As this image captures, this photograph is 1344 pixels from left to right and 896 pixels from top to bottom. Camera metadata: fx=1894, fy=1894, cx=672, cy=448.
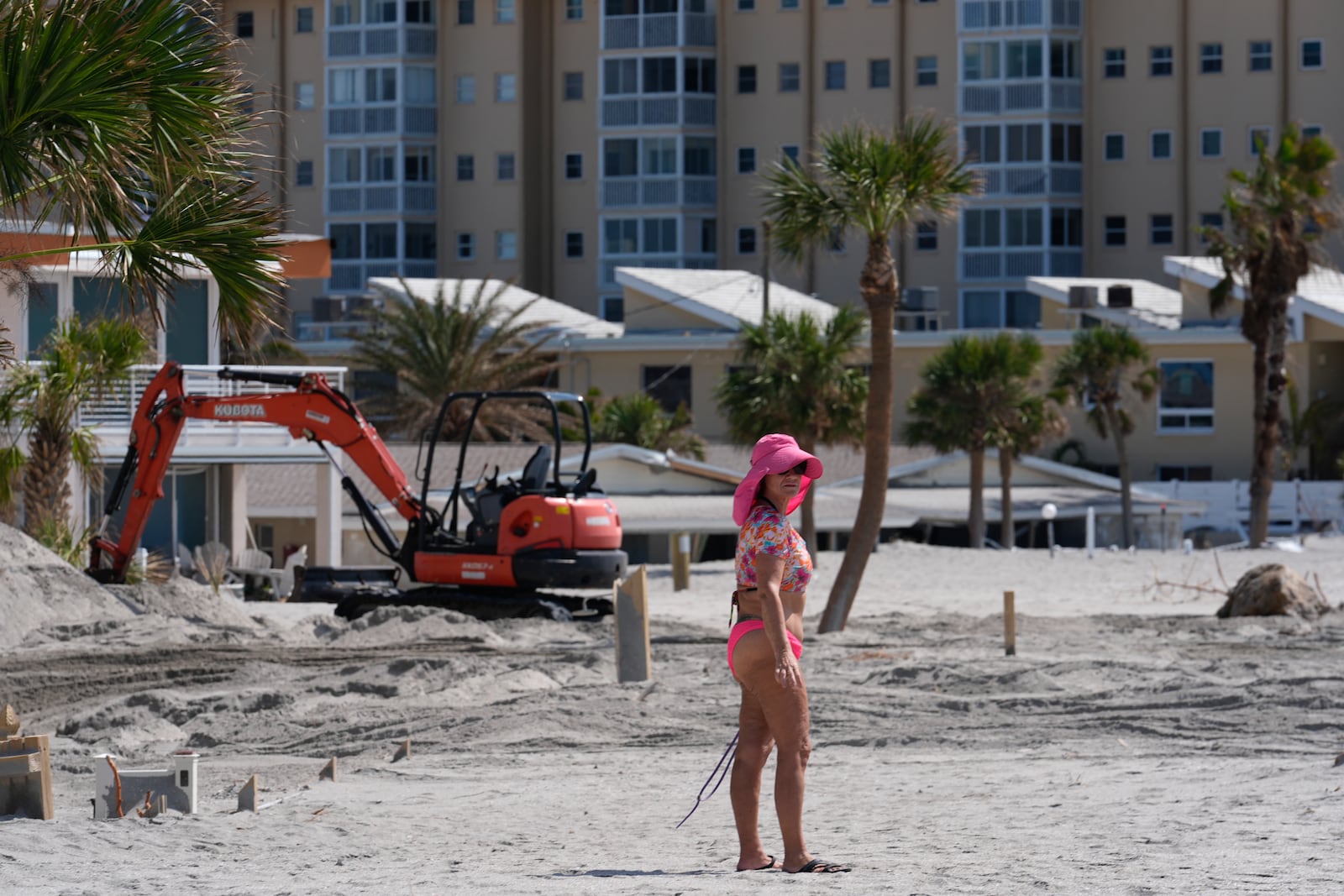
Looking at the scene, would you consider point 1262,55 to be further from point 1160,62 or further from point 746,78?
point 746,78

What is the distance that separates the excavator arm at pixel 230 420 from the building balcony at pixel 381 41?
42517 millimetres

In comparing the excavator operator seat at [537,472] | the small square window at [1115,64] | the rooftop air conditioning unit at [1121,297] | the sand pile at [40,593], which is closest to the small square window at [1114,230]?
the small square window at [1115,64]

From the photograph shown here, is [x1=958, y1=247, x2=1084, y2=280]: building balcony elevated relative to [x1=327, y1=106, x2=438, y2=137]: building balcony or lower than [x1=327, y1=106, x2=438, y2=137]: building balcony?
lower

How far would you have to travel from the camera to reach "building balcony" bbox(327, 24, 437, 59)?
6302cm

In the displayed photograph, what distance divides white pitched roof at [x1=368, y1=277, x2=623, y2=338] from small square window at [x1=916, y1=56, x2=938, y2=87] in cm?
1331

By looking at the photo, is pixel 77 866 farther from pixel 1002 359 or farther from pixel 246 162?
pixel 1002 359

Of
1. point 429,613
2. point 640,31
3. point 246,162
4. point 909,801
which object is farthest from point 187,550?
point 640,31

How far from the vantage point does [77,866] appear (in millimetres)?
7840

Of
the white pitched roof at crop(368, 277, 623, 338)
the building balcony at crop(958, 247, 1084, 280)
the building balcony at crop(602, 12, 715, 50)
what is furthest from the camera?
the building balcony at crop(602, 12, 715, 50)

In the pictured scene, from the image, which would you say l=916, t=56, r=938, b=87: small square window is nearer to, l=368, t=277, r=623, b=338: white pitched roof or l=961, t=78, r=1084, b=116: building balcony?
l=961, t=78, r=1084, b=116: building balcony

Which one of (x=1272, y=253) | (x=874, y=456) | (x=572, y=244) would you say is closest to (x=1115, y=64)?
(x=572, y=244)

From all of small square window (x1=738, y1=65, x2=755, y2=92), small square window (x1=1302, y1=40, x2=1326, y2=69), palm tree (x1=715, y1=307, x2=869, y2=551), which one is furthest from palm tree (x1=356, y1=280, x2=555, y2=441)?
small square window (x1=1302, y1=40, x2=1326, y2=69)

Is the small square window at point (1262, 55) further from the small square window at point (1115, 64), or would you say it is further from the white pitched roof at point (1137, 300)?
the white pitched roof at point (1137, 300)

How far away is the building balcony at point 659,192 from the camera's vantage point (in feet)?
204
